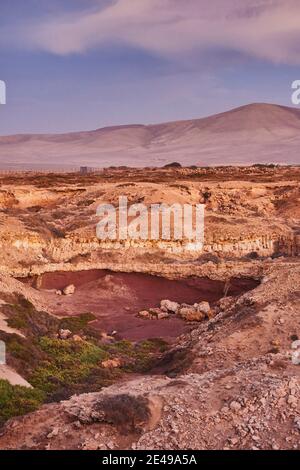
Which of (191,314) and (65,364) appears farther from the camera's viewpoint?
(191,314)

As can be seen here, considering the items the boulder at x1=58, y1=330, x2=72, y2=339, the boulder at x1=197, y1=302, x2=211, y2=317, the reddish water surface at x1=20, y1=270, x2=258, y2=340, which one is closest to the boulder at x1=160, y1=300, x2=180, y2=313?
the reddish water surface at x1=20, y1=270, x2=258, y2=340

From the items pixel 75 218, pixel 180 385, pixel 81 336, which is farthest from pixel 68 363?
pixel 75 218

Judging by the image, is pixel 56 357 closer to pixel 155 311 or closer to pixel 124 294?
pixel 155 311

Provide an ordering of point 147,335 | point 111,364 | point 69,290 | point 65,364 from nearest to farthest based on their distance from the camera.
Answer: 1. point 65,364
2. point 111,364
3. point 147,335
4. point 69,290

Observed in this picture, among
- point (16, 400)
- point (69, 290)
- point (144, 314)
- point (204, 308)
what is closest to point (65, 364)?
point (16, 400)

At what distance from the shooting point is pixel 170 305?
84.5 feet

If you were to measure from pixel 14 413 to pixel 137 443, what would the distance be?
4.13 m

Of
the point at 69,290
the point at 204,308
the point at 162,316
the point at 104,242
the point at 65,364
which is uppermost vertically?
the point at 104,242

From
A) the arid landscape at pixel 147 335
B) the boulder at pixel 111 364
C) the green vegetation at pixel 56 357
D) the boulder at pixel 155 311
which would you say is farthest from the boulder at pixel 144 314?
the boulder at pixel 111 364

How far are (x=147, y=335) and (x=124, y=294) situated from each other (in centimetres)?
557

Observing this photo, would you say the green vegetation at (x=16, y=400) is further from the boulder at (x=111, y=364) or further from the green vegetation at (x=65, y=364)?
the boulder at (x=111, y=364)

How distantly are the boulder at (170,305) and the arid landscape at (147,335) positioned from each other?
6 centimetres

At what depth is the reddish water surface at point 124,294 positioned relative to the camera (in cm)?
2431

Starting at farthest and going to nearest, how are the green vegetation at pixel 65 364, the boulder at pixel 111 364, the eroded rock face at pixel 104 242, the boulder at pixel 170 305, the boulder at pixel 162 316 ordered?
the eroded rock face at pixel 104 242 < the boulder at pixel 170 305 < the boulder at pixel 162 316 < the boulder at pixel 111 364 < the green vegetation at pixel 65 364
